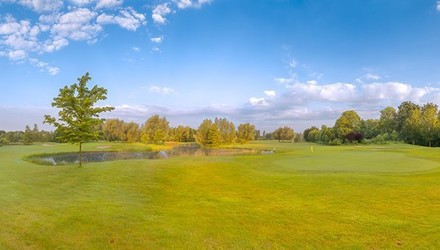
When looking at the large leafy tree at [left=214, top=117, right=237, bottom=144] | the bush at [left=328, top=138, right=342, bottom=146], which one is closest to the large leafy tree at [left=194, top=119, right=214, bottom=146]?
the large leafy tree at [left=214, top=117, right=237, bottom=144]

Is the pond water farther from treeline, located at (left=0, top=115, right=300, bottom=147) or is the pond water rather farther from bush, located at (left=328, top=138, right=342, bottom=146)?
bush, located at (left=328, top=138, right=342, bottom=146)

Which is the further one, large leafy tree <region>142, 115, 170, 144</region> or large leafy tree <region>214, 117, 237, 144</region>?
large leafy tree <region>214, 117, 237, 144</region>

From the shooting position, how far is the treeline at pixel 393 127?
237ft

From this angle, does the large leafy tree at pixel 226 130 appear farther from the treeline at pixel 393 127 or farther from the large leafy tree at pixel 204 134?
the treeline at pixel 393 127

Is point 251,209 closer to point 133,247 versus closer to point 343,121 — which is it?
point 133,247

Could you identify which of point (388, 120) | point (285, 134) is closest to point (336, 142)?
point (388, 120)

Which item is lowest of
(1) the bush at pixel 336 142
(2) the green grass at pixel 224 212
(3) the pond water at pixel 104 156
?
(3) the pond water at pixel 104 156

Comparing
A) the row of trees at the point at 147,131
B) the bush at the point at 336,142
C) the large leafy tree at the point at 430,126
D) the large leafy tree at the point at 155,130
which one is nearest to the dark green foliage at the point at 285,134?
the row of trees at the point at 147,131

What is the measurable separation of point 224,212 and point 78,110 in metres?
17.6

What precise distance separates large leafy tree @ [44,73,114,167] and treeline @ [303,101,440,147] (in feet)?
242

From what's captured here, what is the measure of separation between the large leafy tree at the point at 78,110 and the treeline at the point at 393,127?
73649 millimetres

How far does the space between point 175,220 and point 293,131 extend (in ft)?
495

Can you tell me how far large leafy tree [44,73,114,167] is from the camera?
23.3 m

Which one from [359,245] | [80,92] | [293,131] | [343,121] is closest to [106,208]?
[359,245]
